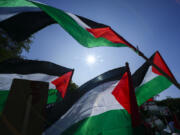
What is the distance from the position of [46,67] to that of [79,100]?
9.71 ft

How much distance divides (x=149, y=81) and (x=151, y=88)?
0.19m

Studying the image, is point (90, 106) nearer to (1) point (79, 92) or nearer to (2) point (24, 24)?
(1) point (79, 92)

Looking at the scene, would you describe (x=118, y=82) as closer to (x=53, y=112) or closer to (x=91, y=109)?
(x=91, y=109)

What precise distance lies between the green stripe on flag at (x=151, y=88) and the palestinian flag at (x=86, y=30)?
1381 millimetres

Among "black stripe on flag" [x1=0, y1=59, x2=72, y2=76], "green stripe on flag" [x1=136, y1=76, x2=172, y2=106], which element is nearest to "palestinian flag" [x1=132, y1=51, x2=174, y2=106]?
"green stripe on flag" [x1=136, y1=76, x2=172, y2=106]

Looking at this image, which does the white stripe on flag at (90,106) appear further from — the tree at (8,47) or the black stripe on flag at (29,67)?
the tree at (8,47)

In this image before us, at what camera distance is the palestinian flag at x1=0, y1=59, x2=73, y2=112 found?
3781 millimetres

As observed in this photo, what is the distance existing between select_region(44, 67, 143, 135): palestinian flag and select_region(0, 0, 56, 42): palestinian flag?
178cm

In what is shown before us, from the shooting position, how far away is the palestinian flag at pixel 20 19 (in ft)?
6.81

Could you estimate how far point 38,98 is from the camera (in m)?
1.10

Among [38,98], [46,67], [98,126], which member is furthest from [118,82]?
[46,67]

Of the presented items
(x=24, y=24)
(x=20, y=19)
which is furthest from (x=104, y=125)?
(x=20, y=19)

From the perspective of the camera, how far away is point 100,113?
2328 millimetres

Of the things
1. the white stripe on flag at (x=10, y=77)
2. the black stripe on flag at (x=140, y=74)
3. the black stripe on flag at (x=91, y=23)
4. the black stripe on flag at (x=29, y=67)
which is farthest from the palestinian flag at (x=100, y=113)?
the black stripe on flag at (x=29, y=67)
